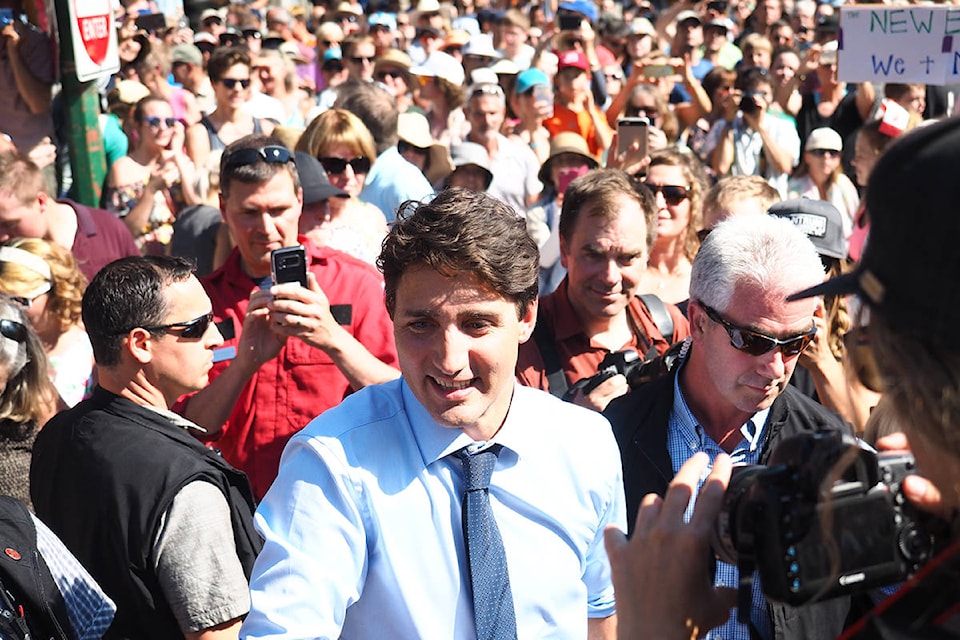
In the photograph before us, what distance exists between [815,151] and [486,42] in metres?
5.22

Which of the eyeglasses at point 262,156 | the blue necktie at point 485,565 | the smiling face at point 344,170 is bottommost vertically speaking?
the smiling face at point 344,170

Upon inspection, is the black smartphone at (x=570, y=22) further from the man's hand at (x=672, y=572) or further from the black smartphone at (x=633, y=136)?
the man's hand at (x=672, y=572)

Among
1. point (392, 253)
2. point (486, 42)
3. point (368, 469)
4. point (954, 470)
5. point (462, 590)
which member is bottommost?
point (486, 42)

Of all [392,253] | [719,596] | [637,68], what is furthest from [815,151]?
[719,596]

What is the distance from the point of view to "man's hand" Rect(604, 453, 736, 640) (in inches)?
70.3

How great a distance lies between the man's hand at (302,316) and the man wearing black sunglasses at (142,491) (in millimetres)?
501

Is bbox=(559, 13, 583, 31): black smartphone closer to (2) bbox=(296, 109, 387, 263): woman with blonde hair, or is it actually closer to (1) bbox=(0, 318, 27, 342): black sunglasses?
(2) bbox=(296, 109, 387, 263): woman with blonde hair

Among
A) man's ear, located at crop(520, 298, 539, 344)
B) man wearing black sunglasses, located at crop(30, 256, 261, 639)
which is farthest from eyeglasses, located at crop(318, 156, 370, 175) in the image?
man's ear, located at crop(520, 298, 539, 344)

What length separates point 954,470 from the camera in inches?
57.7

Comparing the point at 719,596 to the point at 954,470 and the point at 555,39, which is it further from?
the point at 555,39

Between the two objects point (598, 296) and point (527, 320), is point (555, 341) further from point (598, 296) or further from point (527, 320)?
point (527, 320)

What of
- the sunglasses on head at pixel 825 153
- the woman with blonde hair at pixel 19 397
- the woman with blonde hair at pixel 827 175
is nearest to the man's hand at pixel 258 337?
the woman with blonde hair at pixel 19 397

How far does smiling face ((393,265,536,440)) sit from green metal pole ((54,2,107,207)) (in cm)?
540

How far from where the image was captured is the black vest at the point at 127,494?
10.1ft
